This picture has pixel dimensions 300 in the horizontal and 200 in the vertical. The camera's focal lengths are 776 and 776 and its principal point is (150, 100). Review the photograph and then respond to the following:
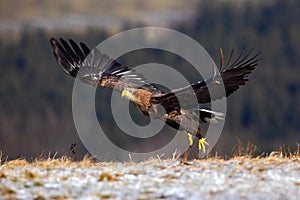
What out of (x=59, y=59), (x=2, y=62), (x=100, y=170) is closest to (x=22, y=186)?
(x=100, y=170)

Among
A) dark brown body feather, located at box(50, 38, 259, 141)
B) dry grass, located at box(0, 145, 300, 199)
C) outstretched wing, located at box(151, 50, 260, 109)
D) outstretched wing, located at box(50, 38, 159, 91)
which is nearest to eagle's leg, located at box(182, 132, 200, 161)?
dark brown body feather, located at box(50, 38, 259, 141)

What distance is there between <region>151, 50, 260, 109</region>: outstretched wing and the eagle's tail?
840 millimetres

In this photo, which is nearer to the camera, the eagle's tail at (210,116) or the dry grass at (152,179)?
the dry grass at (152,179)

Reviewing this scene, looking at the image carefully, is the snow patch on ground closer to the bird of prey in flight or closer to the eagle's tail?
the bird of prey in flight

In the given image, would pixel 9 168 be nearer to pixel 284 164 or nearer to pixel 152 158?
pixel 152 158

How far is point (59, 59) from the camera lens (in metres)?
17.1

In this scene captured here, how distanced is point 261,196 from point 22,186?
3444mm

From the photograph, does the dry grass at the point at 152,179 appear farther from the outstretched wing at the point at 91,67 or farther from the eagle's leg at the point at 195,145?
the outstretched wing at the point at 91,67

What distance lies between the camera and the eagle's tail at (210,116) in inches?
639

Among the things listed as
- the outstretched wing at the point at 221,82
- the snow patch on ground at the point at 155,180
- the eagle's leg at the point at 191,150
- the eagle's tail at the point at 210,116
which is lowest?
the snow patch on ground at the point at 155,180

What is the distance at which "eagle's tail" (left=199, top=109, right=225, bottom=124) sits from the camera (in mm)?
16219

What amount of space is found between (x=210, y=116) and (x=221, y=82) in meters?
1.96

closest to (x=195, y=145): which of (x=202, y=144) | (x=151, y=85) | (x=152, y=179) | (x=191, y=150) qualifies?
(x=202, y=144)

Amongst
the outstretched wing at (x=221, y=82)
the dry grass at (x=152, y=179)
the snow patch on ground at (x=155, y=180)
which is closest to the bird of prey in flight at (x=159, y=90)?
the outstretched wing at (x=221, y=82)
